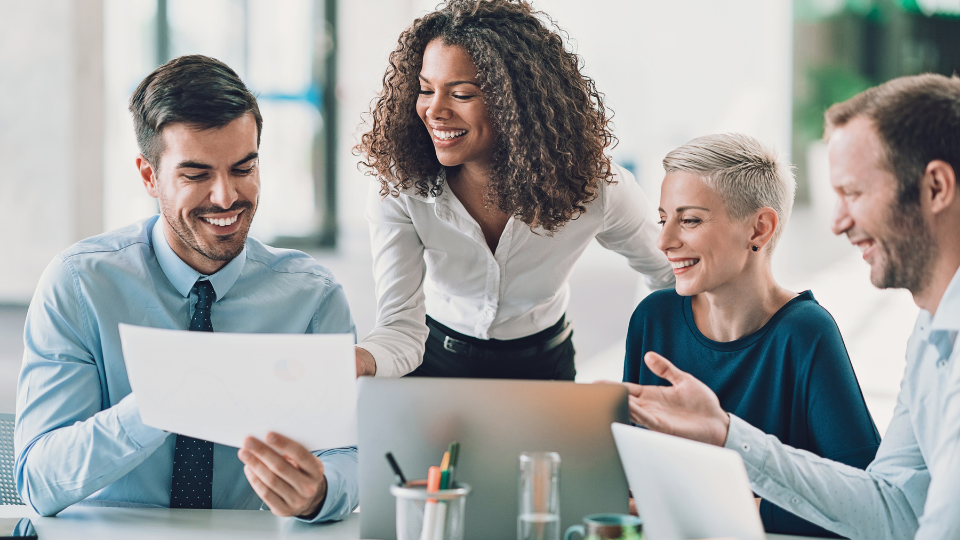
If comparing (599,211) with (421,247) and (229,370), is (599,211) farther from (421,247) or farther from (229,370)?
(229,370)

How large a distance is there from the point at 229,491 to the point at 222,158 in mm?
628

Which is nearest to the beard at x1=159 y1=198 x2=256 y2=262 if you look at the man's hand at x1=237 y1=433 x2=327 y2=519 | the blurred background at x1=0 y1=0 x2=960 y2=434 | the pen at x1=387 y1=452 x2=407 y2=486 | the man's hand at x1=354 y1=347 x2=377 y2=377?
the man's hand at x1=354 y1=347 x2=377 y2=377

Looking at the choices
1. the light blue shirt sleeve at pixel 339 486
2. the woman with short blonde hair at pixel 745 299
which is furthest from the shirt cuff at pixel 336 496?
the woman with short blonde hair at pixel 745 299

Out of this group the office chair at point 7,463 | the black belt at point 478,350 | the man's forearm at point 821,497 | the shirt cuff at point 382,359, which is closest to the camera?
the man's forearm at point 821,497

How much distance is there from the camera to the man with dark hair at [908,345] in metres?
1.09

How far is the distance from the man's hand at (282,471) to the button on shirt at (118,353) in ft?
0.28

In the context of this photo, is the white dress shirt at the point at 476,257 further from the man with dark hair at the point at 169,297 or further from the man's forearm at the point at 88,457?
the man's forearm at the point at 88,457

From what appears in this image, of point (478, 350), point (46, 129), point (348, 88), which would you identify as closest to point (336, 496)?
point (478, 350)

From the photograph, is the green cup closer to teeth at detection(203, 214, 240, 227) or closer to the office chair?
teeth at detection(203, 214, 240, 227)

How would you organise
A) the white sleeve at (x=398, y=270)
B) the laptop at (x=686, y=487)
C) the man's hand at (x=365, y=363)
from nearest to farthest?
1. the laptop at (x=686, y=487)
2. the man's hand at (x=365, y=363)
3. the white sleeve at (x=398, y=270)

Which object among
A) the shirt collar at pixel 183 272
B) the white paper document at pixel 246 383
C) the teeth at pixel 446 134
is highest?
the teeth at pixel 446 134

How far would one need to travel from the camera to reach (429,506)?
1.00 metres

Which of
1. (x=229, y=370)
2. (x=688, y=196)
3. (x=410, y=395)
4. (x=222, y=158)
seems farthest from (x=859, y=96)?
(x=222, y=158)

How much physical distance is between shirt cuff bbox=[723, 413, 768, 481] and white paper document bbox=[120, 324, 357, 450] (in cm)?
55
